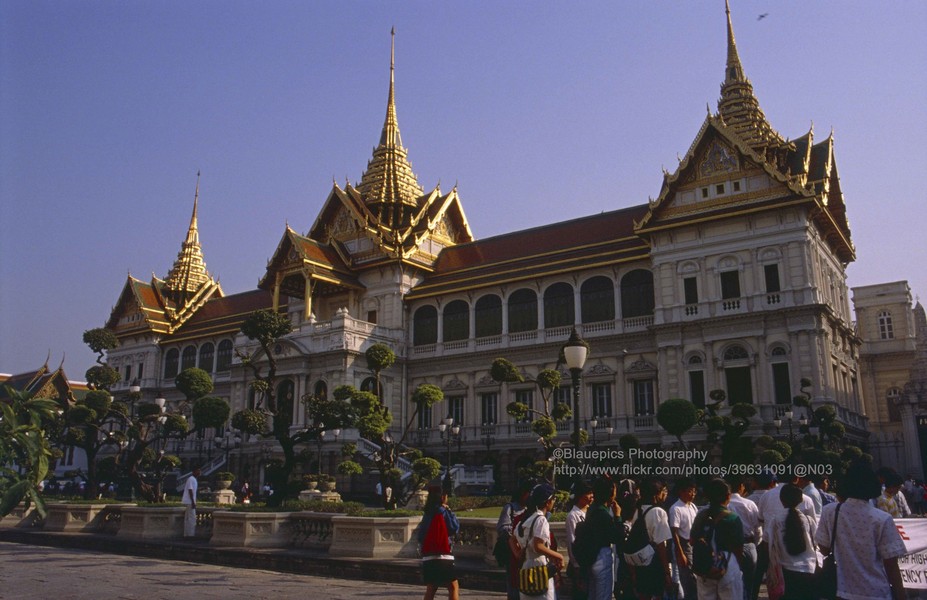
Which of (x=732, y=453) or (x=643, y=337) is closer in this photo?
(x=732, y=453)

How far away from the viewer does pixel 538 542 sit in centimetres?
661

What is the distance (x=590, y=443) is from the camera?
3184 cm

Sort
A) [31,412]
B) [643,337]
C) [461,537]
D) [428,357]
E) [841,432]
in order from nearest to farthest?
[31,412]
[461,537]
[841,432]
[643,337]
[428,357]

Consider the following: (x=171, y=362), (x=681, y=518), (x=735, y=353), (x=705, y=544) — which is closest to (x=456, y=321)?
(x=735, y=353)

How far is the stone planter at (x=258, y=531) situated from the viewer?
1592cm

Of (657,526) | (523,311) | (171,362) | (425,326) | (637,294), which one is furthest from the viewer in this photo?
(171,362)

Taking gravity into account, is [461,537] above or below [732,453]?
below

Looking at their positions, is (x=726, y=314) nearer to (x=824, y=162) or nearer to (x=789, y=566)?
(x=824, y=162)

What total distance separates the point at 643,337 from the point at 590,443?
16.3ft

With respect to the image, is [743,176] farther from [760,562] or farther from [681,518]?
[681,518]

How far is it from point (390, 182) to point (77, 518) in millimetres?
29942

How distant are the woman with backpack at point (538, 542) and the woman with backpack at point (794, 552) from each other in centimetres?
215

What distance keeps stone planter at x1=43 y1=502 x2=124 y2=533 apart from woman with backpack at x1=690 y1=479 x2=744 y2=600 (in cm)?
1774

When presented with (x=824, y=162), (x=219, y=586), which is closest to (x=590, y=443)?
(x=824, y=162)
